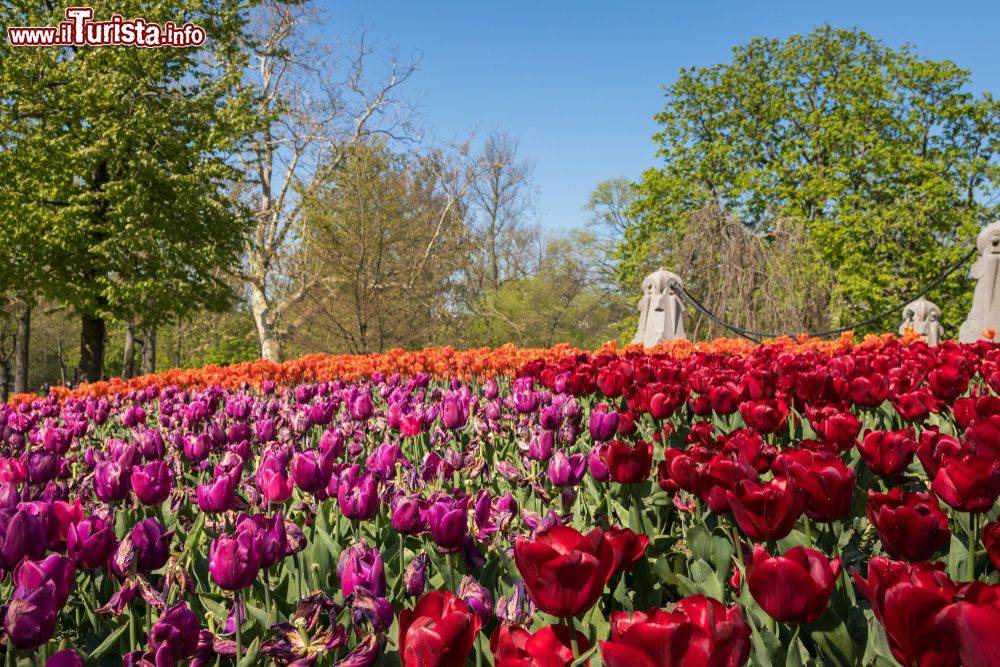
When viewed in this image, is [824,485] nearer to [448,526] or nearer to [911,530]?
[911,530]

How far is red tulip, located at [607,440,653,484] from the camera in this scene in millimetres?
2000

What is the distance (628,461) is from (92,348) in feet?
60.9

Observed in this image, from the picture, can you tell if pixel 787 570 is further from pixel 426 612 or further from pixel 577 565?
pixel 426 612

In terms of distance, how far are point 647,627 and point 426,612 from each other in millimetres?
336

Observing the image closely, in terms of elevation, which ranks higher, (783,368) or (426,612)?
(783,368)

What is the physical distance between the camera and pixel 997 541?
1304 mm

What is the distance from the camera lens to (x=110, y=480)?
6.98 ft

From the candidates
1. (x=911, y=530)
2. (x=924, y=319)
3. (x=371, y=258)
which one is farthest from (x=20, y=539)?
(x=371, y=258)

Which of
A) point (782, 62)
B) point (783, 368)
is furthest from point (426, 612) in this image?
point (782, 62)

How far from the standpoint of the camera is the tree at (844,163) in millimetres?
21859

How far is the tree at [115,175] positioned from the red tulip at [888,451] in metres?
16.0

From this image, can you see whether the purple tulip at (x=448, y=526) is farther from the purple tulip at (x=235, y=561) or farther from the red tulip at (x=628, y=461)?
the red tulip at (x=628, y=461)

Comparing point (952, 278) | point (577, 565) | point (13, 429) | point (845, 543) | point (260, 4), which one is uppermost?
point (260, 4)

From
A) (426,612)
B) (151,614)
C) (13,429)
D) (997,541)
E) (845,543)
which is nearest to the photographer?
(426,612)
